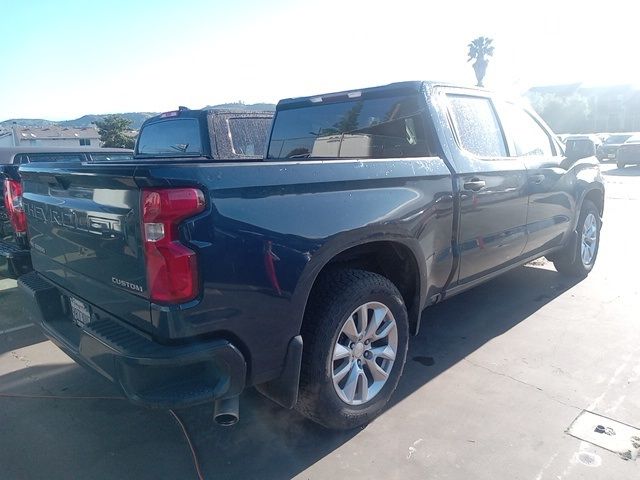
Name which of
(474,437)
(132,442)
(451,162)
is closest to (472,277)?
(451,162)

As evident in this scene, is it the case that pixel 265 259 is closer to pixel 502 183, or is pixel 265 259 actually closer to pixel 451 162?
pixel 451 162

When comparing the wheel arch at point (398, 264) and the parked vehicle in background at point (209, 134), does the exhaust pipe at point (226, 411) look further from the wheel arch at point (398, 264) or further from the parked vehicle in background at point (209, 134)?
the parked vehicle in background at point (209, 134)

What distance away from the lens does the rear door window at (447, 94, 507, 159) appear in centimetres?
378

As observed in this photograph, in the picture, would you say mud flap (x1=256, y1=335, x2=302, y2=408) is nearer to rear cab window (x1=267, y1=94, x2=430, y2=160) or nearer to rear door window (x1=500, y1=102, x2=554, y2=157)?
rear cab window (x1=267, y1=94, x2=430, y2=160)

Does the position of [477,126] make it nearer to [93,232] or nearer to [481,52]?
[93,232]

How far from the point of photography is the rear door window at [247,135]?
5711 mm

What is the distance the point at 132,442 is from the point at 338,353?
1256 millimetres

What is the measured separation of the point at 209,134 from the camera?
549cm

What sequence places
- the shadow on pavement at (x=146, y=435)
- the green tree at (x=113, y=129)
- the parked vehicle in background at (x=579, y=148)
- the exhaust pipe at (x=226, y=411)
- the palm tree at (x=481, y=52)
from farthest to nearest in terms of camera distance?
1. the palm tree at (x=481, y=52)
2. the green tree at (x=113, y=129)
3. the parked vehicle in background at (x=579, y=148)
4. the shadow on pavement at (x=146, y=435)
5. the exhaust pipe at (x=226, y=411)

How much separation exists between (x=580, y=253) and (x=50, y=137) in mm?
72130

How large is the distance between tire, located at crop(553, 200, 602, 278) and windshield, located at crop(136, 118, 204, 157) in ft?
13.1

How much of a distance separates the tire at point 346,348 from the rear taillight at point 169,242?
0.78 metres

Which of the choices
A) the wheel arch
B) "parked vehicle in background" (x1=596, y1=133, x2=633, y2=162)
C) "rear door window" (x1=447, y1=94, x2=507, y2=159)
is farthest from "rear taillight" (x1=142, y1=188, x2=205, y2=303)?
"parked vehicle in background" (x1=596, y1=133, x2=633, y2=162)

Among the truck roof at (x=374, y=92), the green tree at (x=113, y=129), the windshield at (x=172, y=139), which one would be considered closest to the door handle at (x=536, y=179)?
the truck roof at (x=374, y=92)
